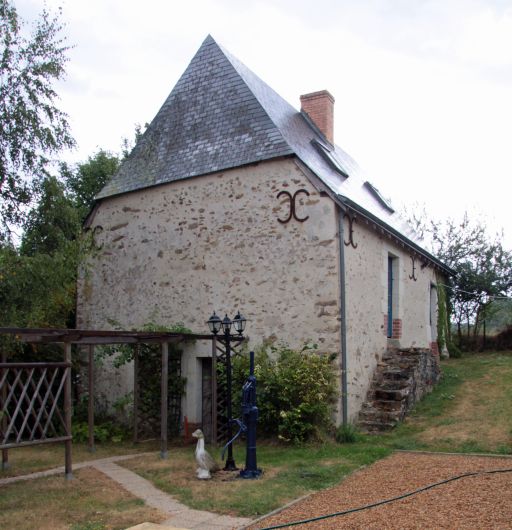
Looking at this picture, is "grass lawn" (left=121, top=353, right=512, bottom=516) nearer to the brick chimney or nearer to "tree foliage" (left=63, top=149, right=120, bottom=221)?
the brick chimney

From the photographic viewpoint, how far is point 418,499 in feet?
20.1

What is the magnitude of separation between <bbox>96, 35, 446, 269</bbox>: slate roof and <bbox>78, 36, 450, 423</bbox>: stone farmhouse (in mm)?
30

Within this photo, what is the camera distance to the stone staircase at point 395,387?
415 inches

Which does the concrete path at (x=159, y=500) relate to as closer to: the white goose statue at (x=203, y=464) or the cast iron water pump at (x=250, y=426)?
the white goose statue at (x=203, y=464)

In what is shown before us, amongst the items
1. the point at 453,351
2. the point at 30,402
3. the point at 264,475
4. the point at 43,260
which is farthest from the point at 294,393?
the point at 453,351

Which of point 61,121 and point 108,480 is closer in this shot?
point 108,480

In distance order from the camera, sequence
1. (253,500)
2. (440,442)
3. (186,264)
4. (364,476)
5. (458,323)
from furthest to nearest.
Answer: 1. (458,323)
2. (186,264)
3. (440,442)
4. (364,476)
5. (253,500)

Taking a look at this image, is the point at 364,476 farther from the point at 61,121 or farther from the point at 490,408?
the point at 61,121

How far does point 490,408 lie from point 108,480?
7.01 metres

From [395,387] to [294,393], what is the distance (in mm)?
2620

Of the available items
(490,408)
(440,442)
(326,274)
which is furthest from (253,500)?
(490,408)

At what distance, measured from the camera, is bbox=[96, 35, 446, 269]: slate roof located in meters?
11.5

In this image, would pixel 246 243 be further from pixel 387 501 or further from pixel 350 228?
pixel 387 501

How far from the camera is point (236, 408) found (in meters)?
10.3
